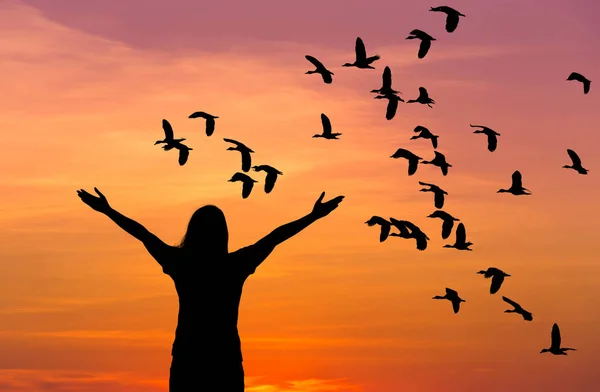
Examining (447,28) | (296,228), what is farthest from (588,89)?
(296,228)

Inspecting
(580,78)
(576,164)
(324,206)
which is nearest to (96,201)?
(324,206)

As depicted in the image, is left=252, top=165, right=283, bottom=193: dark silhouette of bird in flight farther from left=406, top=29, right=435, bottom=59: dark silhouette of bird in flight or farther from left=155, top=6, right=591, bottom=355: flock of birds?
left=406, top=29, right=435, bottom=59: dark silhouette of bird in flight

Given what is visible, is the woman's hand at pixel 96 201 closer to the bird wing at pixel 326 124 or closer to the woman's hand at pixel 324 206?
the woman's hand at pixel 324 206

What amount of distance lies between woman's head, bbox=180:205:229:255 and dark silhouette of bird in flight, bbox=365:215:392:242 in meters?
15.1

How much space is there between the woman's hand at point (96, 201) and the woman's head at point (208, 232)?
1.31 metres

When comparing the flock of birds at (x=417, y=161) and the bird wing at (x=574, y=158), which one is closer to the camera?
the flock of birds at (x=417, y=161)

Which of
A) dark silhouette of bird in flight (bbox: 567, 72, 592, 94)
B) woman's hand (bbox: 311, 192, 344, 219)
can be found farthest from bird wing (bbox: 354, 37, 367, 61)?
woman's hand (bbox: 311, 192, 344, 219)

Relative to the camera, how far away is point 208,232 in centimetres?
1359

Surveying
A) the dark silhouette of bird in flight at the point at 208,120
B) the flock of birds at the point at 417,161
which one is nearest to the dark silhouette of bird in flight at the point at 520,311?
the flock of birds at the point at 417,161

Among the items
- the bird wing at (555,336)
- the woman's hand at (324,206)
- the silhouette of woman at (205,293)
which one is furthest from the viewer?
the bird wing at (555,336)

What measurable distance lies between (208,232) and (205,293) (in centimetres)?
91

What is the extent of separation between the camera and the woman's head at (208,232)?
13523 mm

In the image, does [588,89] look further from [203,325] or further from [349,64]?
[203,325]

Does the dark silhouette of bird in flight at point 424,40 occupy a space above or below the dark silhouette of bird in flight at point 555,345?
above
